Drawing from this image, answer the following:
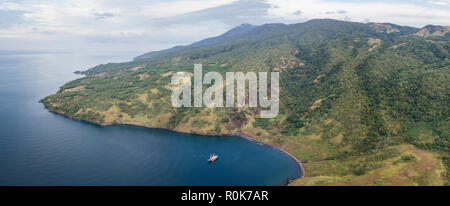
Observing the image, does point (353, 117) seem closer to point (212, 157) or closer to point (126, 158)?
point (212, 157)

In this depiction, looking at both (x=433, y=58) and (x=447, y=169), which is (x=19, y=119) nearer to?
(x=447, y=169)

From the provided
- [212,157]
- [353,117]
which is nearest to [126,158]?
[212,157]

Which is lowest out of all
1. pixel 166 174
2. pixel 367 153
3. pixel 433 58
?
pixel 166 174

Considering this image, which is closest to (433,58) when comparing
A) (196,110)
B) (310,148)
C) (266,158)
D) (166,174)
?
(310,148)

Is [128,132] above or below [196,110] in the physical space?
below

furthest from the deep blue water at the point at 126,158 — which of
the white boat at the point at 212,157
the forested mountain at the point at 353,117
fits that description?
the forested mountain at the point at 353,117

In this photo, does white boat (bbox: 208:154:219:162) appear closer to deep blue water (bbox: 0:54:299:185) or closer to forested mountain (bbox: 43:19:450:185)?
deep blue water (bbox: 0:54:299:185)

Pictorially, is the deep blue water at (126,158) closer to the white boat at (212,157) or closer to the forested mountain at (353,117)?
the white boat at (212,157)

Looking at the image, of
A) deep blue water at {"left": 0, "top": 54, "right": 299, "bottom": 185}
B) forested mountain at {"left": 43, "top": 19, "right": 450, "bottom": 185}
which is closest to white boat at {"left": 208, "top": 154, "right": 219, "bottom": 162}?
deep blue water at {"left": 0, "top": 54, "right": 299, "bottom": 185}
